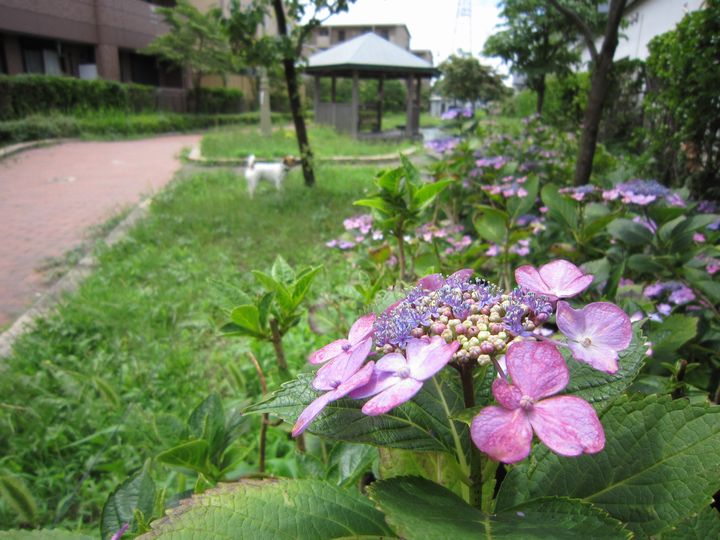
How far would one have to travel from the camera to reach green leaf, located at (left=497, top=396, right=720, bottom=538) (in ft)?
1.53

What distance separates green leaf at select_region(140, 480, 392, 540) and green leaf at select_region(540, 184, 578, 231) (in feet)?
4.32

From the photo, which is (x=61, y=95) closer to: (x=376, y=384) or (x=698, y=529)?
(x=376, y=384)

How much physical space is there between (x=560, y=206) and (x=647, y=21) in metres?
11.5

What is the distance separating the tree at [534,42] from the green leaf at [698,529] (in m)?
9.29

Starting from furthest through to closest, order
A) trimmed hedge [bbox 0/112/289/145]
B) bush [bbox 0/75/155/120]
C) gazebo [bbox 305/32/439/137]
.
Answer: gazebo [bbox 305/32/439/137] < bush [bbox 0/75/155/120] < trimmed hedge [bbox 0/112/289/145]

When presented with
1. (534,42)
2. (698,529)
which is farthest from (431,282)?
(534,42)

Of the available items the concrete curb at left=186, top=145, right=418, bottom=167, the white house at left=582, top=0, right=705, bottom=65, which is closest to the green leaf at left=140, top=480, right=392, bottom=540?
the concrete curb at left=186, top=145, right=418, bottom=167

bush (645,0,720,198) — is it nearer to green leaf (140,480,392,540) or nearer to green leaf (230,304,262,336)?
green leaf (230,304,262,336)

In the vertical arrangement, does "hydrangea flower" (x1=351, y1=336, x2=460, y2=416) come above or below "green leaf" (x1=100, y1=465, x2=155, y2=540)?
Answer: above

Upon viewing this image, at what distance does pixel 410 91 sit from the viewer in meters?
14.9

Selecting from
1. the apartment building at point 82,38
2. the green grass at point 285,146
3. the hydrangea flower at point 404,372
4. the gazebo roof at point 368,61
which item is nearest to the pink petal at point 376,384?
the hydrangea flower at point 404,372

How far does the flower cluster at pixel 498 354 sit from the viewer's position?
385 millimetres

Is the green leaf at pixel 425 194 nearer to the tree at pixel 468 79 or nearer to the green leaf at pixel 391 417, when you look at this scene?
the green leaf at pixel 391 417

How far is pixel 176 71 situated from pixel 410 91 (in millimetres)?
13554
